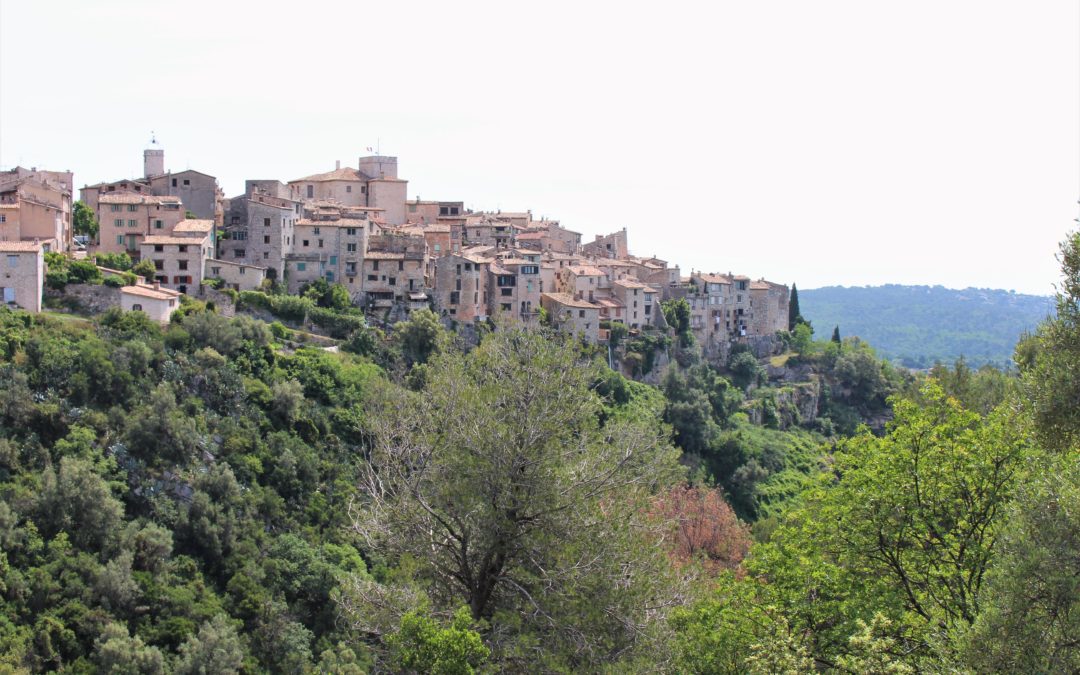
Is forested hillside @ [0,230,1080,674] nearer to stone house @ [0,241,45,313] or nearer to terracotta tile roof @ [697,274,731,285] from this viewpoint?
stone house @ [0,241,45,313]

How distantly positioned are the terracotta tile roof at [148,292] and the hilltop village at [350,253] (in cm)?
7

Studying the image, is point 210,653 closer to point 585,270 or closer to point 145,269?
point 145,269

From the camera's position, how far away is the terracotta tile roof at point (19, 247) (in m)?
44.6

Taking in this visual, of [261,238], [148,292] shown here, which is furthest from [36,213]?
[261,238]

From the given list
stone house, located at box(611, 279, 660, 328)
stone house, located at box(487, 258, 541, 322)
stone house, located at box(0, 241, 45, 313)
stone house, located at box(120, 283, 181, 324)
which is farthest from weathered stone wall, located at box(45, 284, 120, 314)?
stone house, located at box(611, 279, 660, 328)

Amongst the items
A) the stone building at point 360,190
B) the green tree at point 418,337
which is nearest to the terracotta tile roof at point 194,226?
the green tree at point 418,337

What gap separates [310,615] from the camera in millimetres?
38250

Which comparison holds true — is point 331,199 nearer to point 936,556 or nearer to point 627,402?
point 627,402

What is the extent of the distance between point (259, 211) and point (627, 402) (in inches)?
805

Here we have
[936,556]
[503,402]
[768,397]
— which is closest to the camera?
[936,556]

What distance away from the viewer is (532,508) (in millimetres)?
15609

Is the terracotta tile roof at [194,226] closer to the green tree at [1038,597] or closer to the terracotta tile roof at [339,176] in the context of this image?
the terracotta tile roof at [339,176]

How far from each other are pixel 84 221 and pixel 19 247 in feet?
38.2

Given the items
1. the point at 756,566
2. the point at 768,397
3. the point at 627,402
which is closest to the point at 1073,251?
the point at 756,566
